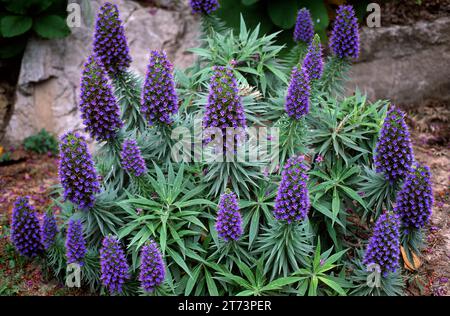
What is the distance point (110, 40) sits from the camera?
14.8 ft

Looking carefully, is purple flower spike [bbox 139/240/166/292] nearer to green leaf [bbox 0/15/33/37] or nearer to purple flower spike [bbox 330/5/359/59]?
purple flower spike [bbox 330/5/359/59]

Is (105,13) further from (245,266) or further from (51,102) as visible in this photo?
(51,102)

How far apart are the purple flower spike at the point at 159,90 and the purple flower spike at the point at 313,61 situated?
1194 millimetres

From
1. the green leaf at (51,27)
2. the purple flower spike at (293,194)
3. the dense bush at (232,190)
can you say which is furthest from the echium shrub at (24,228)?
the green leaf at (51,27)

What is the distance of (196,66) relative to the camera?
5.52m

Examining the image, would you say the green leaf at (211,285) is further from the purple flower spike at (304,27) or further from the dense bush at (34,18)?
the dense bush at (34,18)

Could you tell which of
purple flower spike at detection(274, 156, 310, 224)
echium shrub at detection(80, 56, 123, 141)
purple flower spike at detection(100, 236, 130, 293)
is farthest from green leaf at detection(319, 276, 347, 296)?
echium shrub at detection(80, 56, 123, 141)

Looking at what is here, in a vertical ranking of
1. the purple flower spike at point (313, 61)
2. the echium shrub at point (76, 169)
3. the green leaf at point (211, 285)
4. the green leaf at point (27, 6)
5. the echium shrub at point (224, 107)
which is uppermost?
the green leaf at point (27, 6)

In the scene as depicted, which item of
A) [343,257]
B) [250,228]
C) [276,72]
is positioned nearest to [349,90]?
[276,72]

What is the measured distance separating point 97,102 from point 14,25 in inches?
142

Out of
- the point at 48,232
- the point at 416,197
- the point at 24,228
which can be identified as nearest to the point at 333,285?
the point at 416,197

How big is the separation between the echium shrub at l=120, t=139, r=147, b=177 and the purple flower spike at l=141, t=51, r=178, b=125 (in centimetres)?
30

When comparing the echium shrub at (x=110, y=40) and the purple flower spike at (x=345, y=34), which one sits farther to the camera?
the purple flower spike at (x=345, y=34)

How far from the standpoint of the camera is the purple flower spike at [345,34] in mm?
4840
